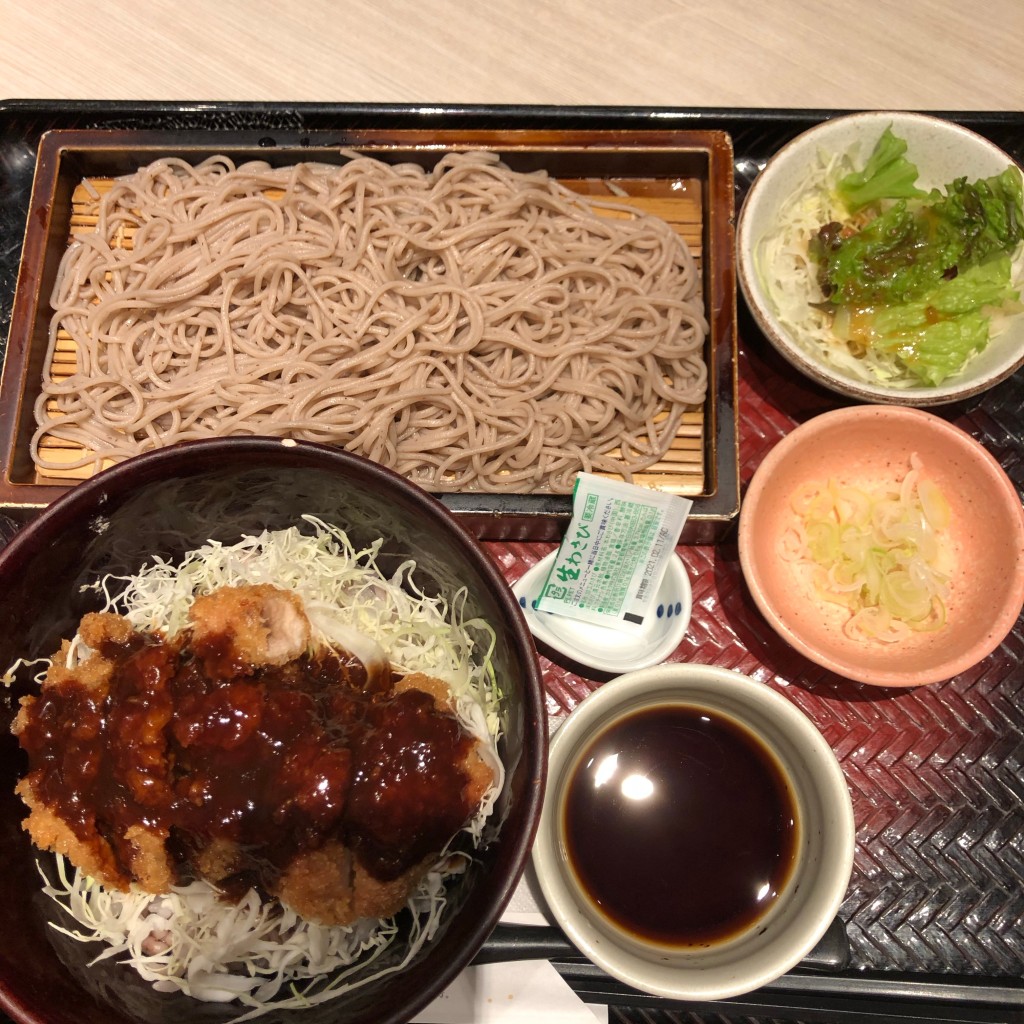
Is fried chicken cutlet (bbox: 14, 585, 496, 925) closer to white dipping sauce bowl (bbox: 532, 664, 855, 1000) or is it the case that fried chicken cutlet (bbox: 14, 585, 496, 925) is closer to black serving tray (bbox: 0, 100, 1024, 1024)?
white dipping sauce bowl (bbox: 532, 664, 855, 1000)

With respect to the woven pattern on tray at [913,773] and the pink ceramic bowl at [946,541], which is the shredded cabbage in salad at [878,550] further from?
the woven pattern on tray at [913,773]

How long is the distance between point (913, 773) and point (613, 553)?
99 cm

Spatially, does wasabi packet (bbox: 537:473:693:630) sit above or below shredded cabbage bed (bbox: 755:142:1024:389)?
below

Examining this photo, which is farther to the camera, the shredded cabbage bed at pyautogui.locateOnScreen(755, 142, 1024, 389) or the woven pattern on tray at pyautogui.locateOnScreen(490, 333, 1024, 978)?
the shredded cabbage bed at pyautogui.locateOnScreen(755, 142, 1024, 389)

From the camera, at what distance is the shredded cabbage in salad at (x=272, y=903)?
1.41 meters

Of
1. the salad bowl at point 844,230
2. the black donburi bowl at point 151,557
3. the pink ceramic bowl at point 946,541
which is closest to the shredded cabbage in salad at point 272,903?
the black donburi bowl at point 151,557

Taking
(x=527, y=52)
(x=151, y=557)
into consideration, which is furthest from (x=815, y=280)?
(x=151, y=557)

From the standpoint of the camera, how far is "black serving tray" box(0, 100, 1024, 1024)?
188 cm

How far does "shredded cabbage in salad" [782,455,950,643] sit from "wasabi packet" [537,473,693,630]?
0.42 m

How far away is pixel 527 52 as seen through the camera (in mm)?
2539

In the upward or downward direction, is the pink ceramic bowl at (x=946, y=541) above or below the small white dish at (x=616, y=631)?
above

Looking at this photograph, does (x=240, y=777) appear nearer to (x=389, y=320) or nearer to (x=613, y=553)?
(x=613, y=553)

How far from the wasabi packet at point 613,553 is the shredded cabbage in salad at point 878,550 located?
0.42 metres

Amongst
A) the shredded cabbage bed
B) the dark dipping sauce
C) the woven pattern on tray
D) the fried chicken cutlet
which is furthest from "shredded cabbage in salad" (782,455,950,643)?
the fried chicken cutlet
